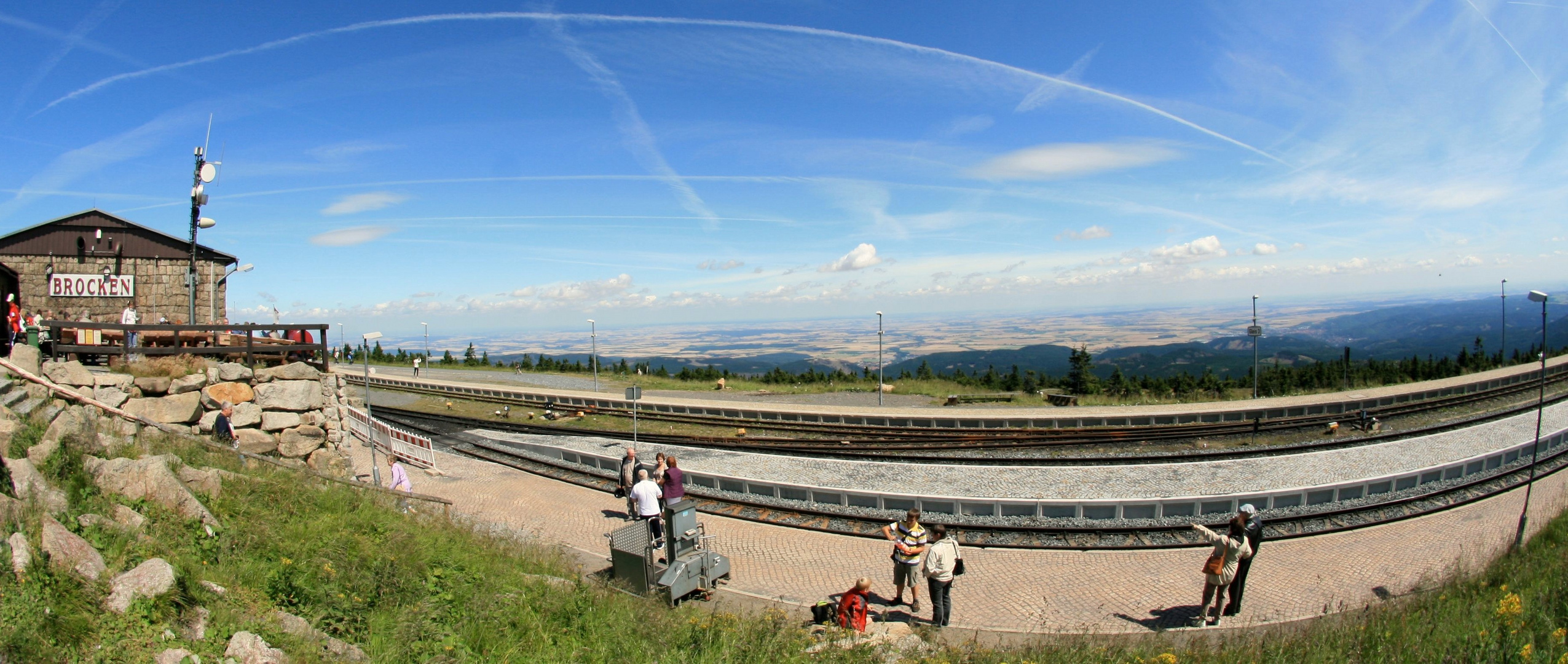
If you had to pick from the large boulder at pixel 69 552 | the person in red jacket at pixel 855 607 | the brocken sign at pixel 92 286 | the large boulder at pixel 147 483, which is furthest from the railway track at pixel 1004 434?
the large boulder at pixel 69 552

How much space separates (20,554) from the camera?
422 cm

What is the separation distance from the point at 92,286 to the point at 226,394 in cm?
1354

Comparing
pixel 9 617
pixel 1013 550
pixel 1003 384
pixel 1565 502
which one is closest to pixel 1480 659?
pixel 1013 550

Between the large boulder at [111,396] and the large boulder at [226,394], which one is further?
the large boulder at [226,394]

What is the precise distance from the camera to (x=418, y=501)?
11.2 meters

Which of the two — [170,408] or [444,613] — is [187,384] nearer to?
[170,408]

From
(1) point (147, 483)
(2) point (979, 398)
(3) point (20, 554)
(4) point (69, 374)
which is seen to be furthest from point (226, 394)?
(2) point (979, 398)

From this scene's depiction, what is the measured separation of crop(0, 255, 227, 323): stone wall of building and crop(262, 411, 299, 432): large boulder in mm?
10756

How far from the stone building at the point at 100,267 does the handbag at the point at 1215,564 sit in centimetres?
2566

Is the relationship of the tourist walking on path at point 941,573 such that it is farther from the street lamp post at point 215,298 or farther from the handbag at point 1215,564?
the street lamp post at point 215,298

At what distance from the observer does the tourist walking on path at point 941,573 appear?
307 inches

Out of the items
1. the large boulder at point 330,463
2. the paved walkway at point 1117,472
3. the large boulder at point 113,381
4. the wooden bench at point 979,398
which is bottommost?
the paved walkway at point 1117,472

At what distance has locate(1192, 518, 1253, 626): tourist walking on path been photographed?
7.73 metres

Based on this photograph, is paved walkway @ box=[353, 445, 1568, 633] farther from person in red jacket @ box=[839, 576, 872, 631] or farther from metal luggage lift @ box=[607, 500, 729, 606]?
person in red jacket @ box=[839, 576, 872, 631]
